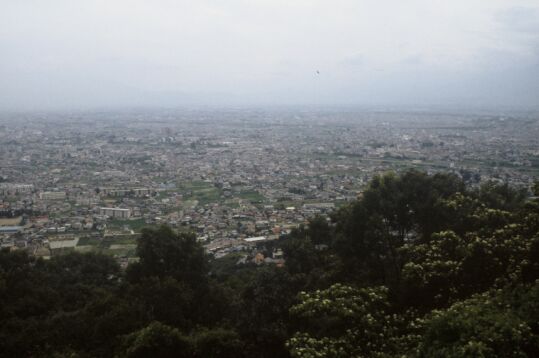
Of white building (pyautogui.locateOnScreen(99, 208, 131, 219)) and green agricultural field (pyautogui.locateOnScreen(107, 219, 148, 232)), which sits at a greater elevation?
white building (pyautogui.locateOnScreen(99, 208, 131, 219))

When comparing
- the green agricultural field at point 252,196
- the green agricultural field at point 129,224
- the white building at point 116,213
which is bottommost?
the green agricultural field at point 129,224

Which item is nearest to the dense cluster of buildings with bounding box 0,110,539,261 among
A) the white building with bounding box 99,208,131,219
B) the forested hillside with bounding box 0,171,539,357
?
the white building with bounding box 99,208,131,219

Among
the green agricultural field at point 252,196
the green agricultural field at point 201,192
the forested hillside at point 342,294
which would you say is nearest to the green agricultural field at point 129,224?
the green agricultural field at point 201,192

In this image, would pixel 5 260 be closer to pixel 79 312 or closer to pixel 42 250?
pixel 79 312

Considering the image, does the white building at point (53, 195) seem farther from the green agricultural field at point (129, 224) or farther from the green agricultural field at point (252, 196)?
the green agricultural field at point (252, 196)

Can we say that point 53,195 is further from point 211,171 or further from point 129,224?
point 211,171

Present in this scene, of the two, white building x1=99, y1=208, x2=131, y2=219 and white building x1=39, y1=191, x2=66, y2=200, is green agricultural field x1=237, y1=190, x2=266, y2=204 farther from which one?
white building x1=39, y1=191, x2=66, y2=200

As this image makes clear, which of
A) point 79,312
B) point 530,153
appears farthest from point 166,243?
point 530,153

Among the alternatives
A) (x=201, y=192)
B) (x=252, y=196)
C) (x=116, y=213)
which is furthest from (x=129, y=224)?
(x=252, y=196)

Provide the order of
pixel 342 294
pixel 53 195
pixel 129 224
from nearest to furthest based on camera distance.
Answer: pixel 342 294, pixel 129 224, pixel 53 195
